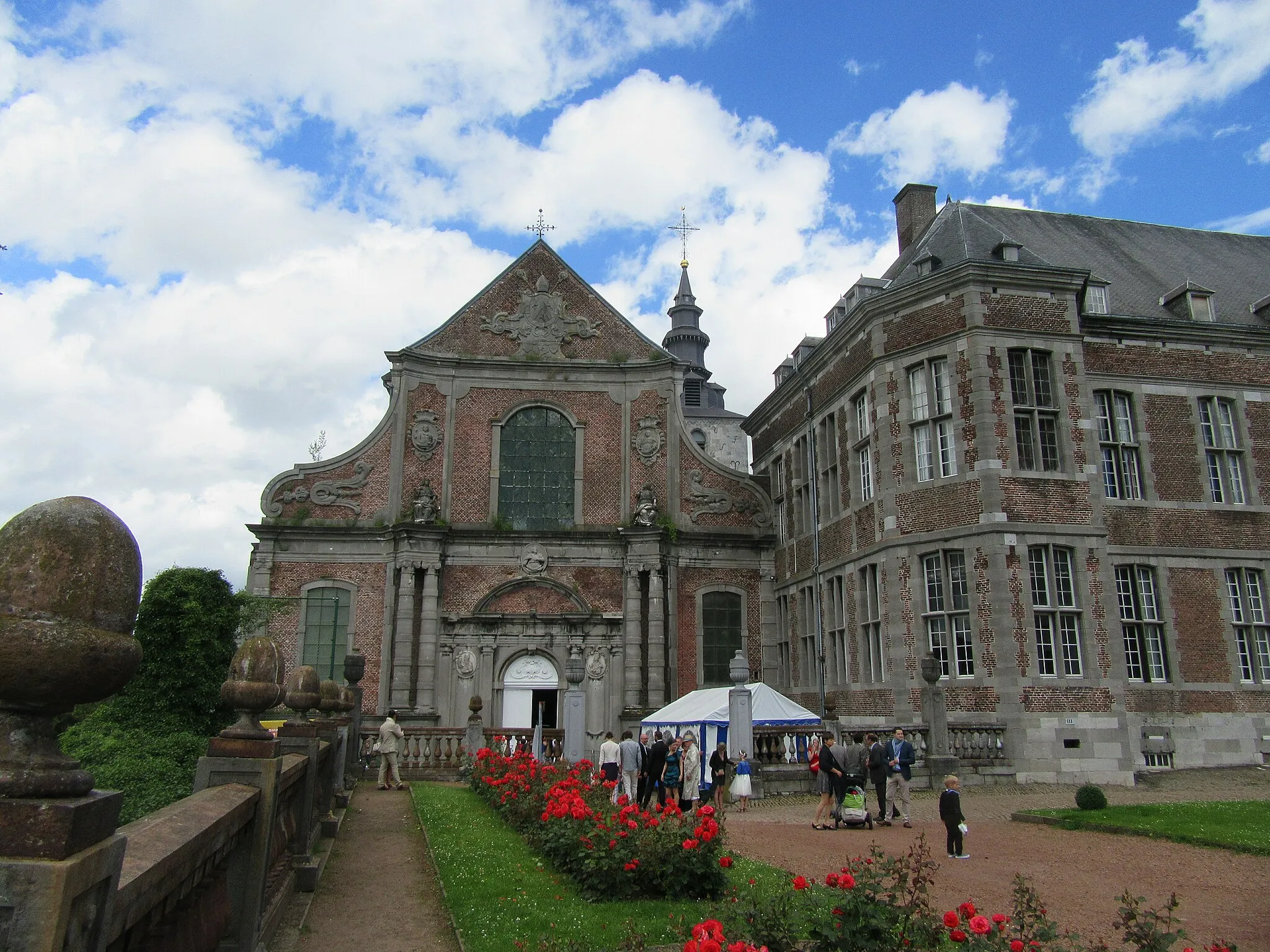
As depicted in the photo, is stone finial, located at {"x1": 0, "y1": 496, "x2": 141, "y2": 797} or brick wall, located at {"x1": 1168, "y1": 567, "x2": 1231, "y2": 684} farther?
brick wall, located at {"x1": 1168, "y1": 567, "x2": 1231, "y2": 684}

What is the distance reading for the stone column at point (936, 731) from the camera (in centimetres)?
1597

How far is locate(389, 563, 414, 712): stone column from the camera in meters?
23.1

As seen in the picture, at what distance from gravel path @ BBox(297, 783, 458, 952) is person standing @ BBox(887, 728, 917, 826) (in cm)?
649

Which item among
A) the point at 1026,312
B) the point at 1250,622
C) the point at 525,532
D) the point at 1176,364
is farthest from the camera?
the point at 525,532

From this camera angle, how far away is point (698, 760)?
14.5 meters

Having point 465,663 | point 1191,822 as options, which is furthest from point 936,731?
point 465,663

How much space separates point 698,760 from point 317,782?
250 inches

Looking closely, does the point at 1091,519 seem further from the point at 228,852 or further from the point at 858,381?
the point at 228,852

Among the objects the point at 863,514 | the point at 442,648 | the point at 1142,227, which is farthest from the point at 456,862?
the point at 1142,227

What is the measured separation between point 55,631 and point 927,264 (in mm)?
19515

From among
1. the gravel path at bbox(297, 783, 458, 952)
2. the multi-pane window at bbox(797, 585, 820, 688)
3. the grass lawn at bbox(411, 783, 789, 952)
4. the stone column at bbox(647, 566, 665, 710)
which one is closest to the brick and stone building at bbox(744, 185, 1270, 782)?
the multi-pane window at bbox(797, 585, 820, 688)

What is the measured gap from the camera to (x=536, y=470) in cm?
2622

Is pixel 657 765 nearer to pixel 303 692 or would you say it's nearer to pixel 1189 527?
pixel 303 692

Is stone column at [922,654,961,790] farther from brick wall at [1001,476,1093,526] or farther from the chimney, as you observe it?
the chimney
